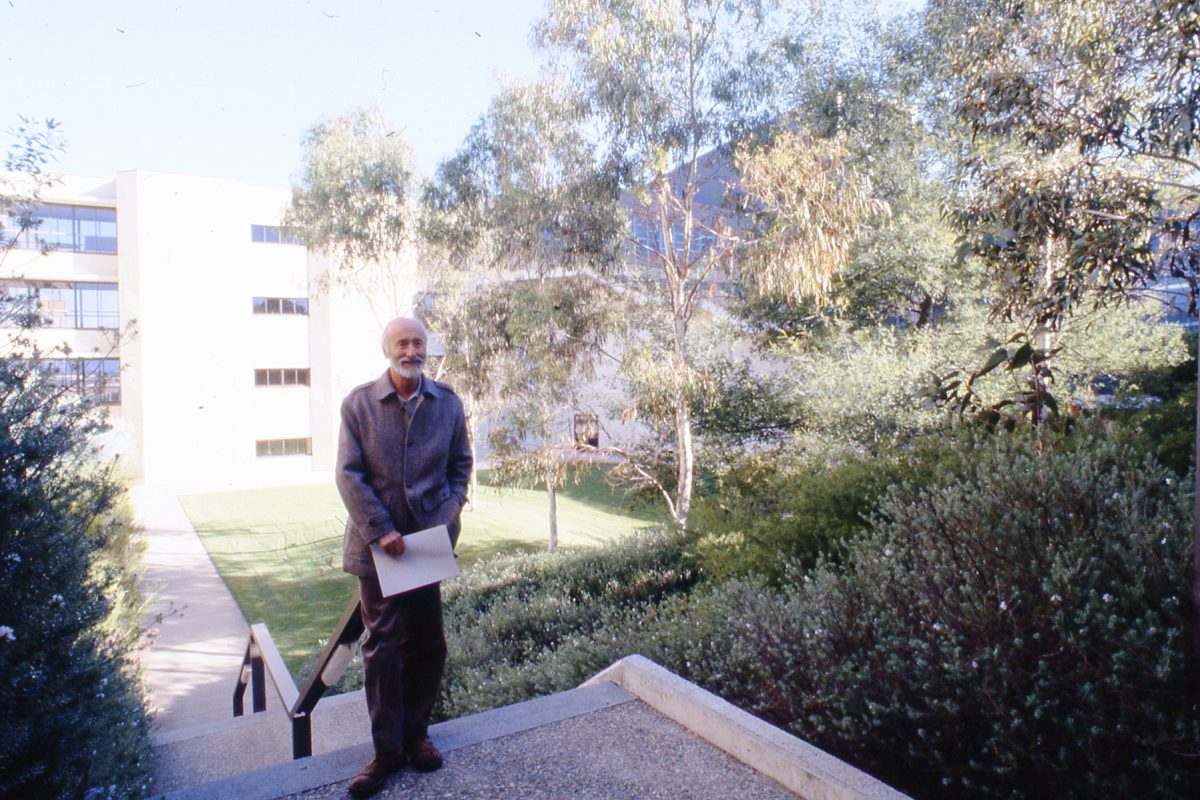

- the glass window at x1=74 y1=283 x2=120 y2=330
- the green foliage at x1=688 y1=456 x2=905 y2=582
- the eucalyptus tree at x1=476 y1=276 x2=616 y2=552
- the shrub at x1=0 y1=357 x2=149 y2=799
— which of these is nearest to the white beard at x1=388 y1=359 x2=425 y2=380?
the shrub at x1=0 y1=357 x2=149 y2=799

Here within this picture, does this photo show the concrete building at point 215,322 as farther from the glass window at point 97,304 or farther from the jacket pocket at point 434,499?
the jacket pocket at point 434,499

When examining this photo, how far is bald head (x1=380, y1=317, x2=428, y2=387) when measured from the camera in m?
3.40

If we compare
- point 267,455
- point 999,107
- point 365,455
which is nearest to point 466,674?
point 365,455

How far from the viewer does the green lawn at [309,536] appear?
1366 cm

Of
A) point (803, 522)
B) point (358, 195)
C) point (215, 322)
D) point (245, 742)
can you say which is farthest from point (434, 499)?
point (215, 322)

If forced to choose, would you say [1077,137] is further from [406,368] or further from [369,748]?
[369,748]

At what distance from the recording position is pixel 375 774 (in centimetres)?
320

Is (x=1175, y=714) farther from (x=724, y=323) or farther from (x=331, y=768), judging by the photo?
(x=724, y=323)

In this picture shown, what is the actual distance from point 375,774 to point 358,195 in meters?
14.6

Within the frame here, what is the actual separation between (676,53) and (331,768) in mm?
10544

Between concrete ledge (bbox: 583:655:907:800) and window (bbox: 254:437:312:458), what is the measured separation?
2390 cm

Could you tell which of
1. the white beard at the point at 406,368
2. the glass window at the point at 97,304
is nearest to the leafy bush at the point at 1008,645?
the white beard at the point at 406,368

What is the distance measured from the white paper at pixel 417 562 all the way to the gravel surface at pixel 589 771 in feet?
2.49

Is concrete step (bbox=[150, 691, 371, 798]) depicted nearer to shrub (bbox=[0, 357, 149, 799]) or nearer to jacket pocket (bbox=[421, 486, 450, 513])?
jacket pocket (bbox=[421, 486, 450, 513])
